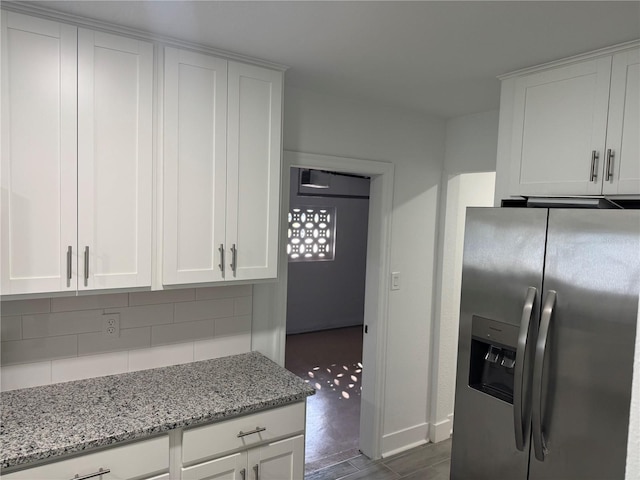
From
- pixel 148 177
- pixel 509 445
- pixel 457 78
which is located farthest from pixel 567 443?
pixel 148 177

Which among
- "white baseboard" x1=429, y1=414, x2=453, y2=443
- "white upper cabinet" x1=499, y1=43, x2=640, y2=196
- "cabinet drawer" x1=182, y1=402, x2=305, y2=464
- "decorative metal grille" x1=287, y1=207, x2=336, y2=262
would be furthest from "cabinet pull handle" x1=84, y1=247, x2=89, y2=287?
"decorative metal grille" x1=287, y1=207, x2=336, y2=262

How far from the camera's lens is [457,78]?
2.36 meters

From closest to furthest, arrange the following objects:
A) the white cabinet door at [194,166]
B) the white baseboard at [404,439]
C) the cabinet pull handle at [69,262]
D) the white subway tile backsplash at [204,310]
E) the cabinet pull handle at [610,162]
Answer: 1. the cabinet pull handle at [69,262]
2. the cabinet pull handle at [610,162]
3. the white cabinet door at [194,166]
4. the white subway tile backsplash at [204,310]
5. the white baseboard at [404,439]

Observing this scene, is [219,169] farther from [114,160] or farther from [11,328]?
[11,328]

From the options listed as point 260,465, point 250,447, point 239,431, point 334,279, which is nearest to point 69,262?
point 239,431

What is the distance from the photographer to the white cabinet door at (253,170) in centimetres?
212

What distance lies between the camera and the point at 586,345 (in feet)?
5.27

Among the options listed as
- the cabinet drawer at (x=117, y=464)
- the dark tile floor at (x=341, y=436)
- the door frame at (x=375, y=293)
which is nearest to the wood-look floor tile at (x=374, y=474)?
the dark tile floor at (x=341, y=436)

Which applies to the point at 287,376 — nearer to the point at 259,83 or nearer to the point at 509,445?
the point at 509,445

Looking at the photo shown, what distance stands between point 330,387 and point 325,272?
87.8 inches

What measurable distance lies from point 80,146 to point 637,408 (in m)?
1.88

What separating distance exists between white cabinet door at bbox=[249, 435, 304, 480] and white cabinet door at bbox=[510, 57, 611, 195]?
5.25ft

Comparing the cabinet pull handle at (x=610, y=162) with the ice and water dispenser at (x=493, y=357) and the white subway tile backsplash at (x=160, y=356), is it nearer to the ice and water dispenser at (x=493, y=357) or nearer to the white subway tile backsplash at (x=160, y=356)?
the ice and water dispenser at (x=493, y=357)

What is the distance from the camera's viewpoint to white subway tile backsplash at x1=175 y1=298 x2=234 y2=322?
234 centimetres
